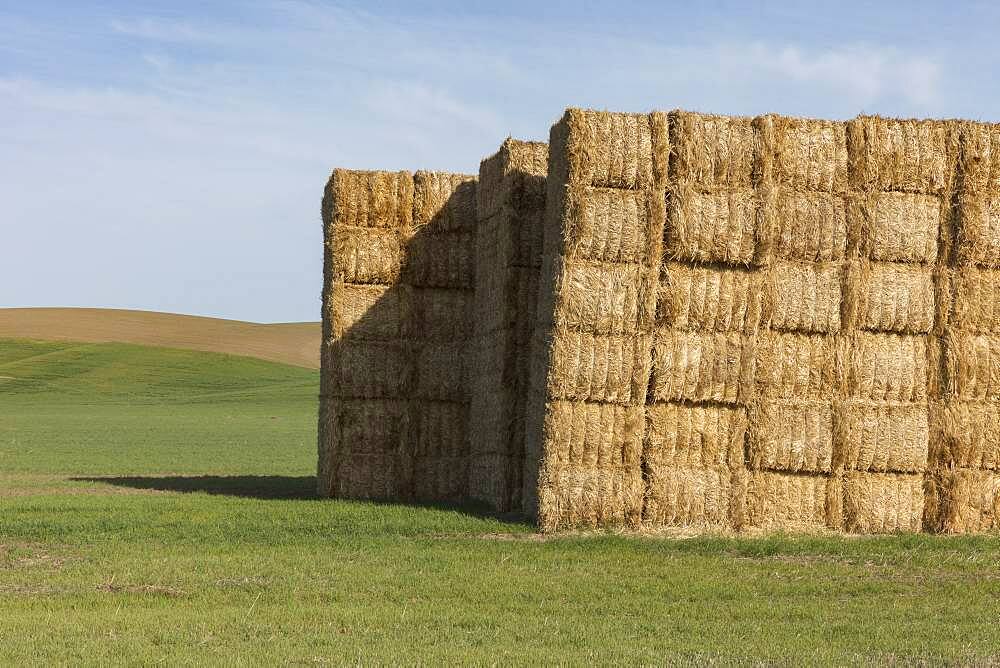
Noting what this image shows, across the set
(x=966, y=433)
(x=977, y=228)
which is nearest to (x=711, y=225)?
(x=977, y=228)

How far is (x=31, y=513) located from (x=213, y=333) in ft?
241

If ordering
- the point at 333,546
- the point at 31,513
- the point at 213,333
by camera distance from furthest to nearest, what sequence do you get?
the point at 213,333 → the point at 31,513 → the point at 333,546

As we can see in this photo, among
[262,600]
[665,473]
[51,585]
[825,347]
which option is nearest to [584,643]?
[262,600]

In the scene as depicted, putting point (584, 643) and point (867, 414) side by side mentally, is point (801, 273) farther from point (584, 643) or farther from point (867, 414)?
point (584, 643)

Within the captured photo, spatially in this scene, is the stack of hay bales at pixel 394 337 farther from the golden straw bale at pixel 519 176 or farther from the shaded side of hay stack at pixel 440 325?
the golden straw bale at pixel 519 176

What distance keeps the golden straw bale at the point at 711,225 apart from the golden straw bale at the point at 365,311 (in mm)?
5741

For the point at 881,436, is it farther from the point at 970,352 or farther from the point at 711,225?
the point at 711,225

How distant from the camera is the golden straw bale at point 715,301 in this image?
17438 mm

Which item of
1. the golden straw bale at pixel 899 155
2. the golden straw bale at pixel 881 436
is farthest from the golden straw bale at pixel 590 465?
the golden straw bale at pixel 899 155

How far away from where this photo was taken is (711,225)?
17438 millimetres

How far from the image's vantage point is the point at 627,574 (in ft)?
46.8

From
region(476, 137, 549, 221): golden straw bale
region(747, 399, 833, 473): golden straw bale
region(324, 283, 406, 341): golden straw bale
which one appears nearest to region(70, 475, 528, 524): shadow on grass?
region(324, 283, 406, 341): golden straw bale

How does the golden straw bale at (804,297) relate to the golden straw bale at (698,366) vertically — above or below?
above

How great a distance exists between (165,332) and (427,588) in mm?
79302
